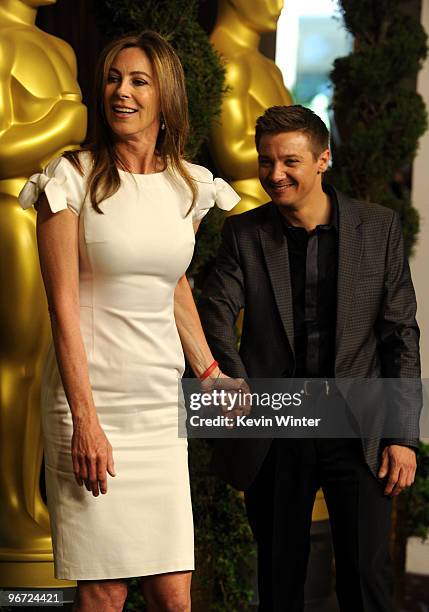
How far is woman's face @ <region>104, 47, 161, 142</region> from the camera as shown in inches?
86.8

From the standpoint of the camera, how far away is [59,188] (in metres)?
2.08

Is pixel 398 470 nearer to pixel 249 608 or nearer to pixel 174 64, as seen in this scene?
pixel 174 64

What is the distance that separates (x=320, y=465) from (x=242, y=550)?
1.36m

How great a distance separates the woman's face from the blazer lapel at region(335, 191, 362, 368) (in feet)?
1.98

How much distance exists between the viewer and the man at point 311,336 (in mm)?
2549

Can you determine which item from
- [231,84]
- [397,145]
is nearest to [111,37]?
[231,84]

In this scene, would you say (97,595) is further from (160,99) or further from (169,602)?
(160,99)

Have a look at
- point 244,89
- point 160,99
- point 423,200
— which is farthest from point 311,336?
point 423,200

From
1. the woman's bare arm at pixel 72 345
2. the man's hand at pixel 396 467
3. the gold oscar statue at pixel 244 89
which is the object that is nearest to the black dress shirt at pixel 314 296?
the man's hand at pixel 396 467

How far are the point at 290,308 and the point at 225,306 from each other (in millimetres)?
162

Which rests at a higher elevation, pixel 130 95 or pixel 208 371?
pixel 130 95

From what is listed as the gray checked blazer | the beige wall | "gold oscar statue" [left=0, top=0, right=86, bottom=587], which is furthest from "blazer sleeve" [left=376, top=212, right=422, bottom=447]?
the beige wall

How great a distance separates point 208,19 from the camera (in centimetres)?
427

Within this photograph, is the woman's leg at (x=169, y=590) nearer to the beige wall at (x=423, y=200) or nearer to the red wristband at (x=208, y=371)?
the red wristband at (x=208, y=371)
